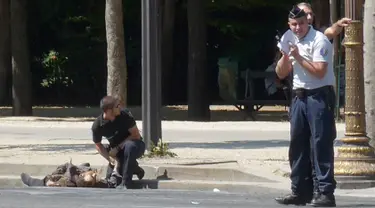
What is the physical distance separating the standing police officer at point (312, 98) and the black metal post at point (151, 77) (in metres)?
5.66

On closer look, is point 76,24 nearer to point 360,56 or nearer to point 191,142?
point 191,142

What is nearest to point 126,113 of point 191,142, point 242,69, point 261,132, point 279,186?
point 279,186

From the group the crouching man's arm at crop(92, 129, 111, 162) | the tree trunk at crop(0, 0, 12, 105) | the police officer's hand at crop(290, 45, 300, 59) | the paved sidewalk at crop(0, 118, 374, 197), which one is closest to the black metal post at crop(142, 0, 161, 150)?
the paved sidewalk at crop(0, 118, 374, 197)

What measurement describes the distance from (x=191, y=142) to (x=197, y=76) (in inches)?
372

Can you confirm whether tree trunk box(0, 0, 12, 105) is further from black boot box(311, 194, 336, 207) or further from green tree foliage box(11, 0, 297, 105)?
black boot box(311, 194, 336, 207)

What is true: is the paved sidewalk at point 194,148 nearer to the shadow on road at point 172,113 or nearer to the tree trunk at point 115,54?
the tree trunk at point 115,54

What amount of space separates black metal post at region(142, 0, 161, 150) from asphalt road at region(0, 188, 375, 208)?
302 cm

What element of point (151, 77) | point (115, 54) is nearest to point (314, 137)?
point (151, 77)

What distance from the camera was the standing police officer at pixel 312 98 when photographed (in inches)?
353

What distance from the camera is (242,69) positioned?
33469 mm

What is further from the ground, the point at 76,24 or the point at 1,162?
the point at 76,24

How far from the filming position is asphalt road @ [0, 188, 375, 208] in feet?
31.7

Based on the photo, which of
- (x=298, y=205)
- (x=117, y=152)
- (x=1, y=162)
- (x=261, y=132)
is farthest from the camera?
(x=261, y=132)

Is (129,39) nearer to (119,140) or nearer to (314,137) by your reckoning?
(119,140)
